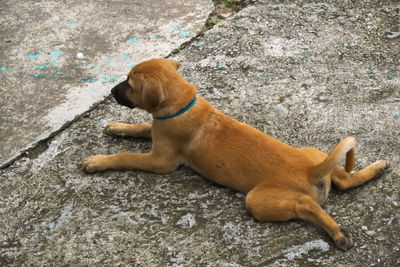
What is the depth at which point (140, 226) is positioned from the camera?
3.64m

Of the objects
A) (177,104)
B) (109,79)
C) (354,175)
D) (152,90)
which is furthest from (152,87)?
(354,175)

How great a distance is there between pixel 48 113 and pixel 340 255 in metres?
2.87

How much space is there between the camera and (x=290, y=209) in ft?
11.4

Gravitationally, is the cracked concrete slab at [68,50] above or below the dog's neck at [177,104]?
below

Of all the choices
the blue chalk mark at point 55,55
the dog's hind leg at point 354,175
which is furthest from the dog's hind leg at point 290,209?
the blue chalk mark at point 55,55

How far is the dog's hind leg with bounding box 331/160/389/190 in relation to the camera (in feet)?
12.3

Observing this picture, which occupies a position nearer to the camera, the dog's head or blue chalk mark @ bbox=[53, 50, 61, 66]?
the dog's head

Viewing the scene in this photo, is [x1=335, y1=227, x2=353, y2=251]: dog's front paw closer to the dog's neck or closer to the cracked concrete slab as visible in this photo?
the dog's neck

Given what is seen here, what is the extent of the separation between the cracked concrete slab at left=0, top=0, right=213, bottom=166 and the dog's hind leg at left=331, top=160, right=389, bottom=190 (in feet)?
7.69

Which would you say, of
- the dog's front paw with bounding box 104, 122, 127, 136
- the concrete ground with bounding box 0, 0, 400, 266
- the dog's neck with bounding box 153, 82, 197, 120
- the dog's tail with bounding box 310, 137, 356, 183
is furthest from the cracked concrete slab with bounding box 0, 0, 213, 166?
the dog's tail with bounding box 310, 137, 356, 183

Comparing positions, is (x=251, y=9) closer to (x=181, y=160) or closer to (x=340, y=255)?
(x=181, y=160)

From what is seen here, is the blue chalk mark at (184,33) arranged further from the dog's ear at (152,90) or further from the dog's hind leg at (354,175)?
the dog's hind leg at (354,175)

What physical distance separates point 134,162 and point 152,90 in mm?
662

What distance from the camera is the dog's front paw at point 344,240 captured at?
11.0ft
